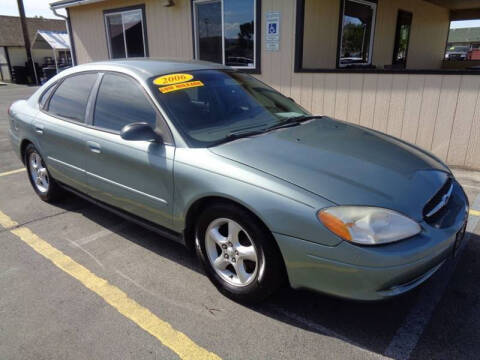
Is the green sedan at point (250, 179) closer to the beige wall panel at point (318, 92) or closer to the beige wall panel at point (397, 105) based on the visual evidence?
the beige wall panel at point (397, 105)

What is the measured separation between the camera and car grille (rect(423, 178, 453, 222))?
224 centimetres

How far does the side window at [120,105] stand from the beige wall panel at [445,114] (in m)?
4.38

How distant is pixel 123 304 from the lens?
8.54 ft

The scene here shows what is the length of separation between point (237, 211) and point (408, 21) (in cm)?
1009

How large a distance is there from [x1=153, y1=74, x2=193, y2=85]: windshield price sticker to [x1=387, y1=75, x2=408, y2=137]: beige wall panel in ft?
12.2

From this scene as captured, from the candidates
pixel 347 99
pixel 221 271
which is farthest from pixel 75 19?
pixel 221 271

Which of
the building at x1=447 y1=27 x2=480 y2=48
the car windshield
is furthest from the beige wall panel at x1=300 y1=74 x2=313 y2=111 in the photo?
the building at x1=447 y1=27 x2=480 y2=48

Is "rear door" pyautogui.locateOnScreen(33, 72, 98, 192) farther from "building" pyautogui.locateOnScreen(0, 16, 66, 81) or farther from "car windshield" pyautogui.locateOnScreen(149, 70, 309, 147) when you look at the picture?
"building" pyautogui.locateOnScreen(0, 16, 66, 81)

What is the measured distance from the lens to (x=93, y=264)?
311 cm

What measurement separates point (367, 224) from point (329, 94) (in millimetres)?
4728

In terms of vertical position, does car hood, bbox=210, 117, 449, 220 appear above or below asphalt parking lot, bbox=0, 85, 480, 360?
above

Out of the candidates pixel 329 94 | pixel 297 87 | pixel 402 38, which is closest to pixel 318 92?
pixel 329 94

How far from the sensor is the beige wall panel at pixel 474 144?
5176 millimetres

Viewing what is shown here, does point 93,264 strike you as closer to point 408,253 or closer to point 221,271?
point 221,271
